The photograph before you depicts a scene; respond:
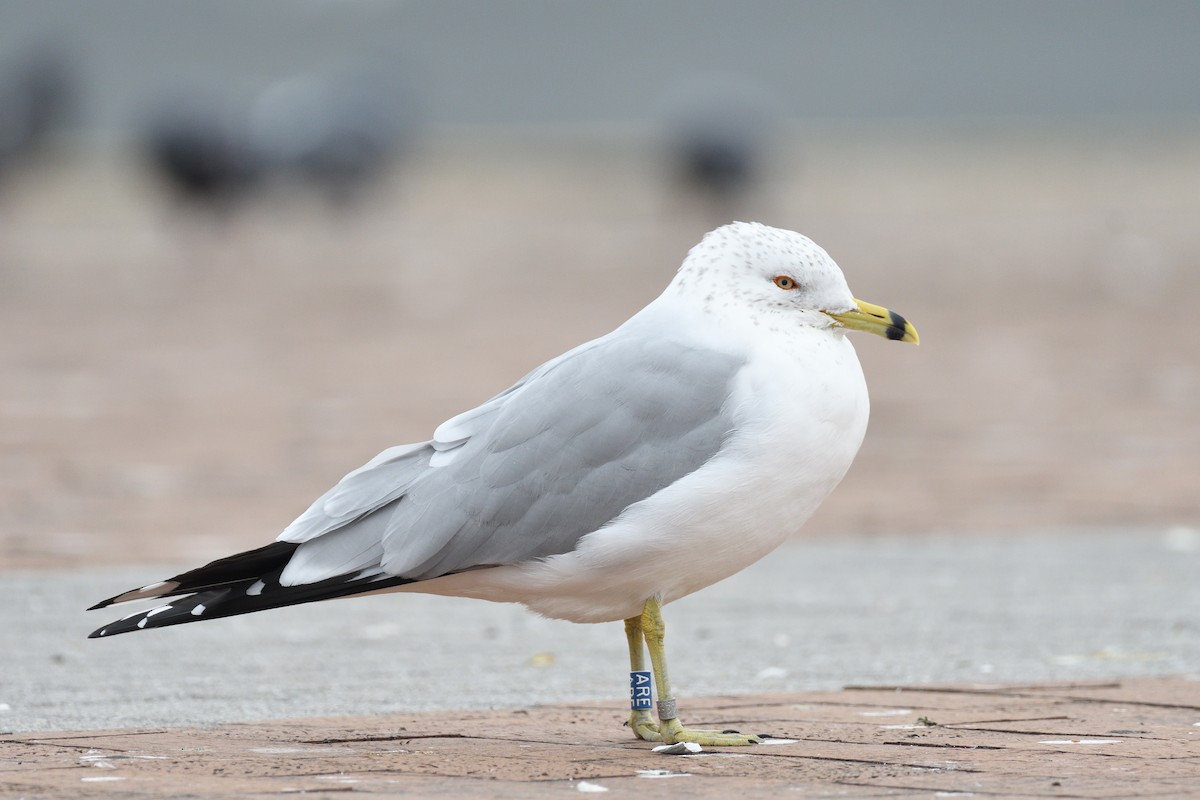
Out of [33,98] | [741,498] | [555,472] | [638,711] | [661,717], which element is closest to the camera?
[741,498]

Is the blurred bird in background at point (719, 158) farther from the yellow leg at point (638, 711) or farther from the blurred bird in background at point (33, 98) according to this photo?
the yellow leg at point (638, 711)

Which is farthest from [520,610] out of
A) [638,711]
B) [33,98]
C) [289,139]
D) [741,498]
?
[289,139]

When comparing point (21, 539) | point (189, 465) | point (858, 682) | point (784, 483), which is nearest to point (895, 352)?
point (189, 465)

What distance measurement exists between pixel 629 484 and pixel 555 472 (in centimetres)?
17

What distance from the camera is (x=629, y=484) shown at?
4.21m

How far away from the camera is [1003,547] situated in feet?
26.5

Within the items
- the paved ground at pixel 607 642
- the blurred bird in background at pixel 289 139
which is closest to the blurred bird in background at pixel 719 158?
the blurred bird in background at pixel 289 139

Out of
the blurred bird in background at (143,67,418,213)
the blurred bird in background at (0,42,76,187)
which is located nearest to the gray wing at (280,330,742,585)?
the blurred bird in background at (0,42,76,187)

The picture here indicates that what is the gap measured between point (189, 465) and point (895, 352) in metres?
6.75

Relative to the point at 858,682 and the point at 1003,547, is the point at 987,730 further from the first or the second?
the point at 1003,547

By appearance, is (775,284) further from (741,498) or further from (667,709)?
(667,709)

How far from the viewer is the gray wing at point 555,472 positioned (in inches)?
166

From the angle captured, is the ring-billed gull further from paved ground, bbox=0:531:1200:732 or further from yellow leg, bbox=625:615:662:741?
paved ground, bbox=0:531:1200:732

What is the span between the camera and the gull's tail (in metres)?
4.19
